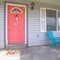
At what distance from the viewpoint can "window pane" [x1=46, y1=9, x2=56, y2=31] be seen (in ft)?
27.0

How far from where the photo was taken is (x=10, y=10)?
277 inches

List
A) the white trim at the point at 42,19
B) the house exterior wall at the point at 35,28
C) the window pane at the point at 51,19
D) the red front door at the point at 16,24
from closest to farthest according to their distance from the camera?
1. the red front door at the point at 16,24
2. the house exterior wall at the point at 35,28
3. the white trim at the point at 42,19
4. the window pane at the point at 51,19

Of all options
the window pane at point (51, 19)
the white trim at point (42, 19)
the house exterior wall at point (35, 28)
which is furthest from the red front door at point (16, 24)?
the window pane at point (51, 19)

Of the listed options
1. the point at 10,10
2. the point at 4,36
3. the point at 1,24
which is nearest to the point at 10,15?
the point at 10,10

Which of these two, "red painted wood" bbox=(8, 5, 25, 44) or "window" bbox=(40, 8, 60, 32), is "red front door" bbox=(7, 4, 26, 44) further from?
"window" bbox=(40, 8, 60, 32)

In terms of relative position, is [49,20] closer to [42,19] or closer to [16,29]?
[42,19]

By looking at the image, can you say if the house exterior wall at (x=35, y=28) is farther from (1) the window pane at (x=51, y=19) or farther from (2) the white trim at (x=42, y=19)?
(1) the window pane at (x=51, y=19)

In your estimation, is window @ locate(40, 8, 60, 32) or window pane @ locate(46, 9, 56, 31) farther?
window pane @ locate(46, 9, 56, 31)

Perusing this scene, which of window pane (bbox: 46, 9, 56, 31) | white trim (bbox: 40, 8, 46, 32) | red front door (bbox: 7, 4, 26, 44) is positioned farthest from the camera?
window pane (bbox: 46, 9, 56, 31)

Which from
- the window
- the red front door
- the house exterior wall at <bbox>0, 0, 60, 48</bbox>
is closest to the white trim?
the window

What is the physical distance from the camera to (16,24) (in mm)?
7188

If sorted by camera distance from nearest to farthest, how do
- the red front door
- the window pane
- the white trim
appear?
the red front door → the white trim → the window pane

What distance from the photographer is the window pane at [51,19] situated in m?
8.23

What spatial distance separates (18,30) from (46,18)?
2043 millimetres
